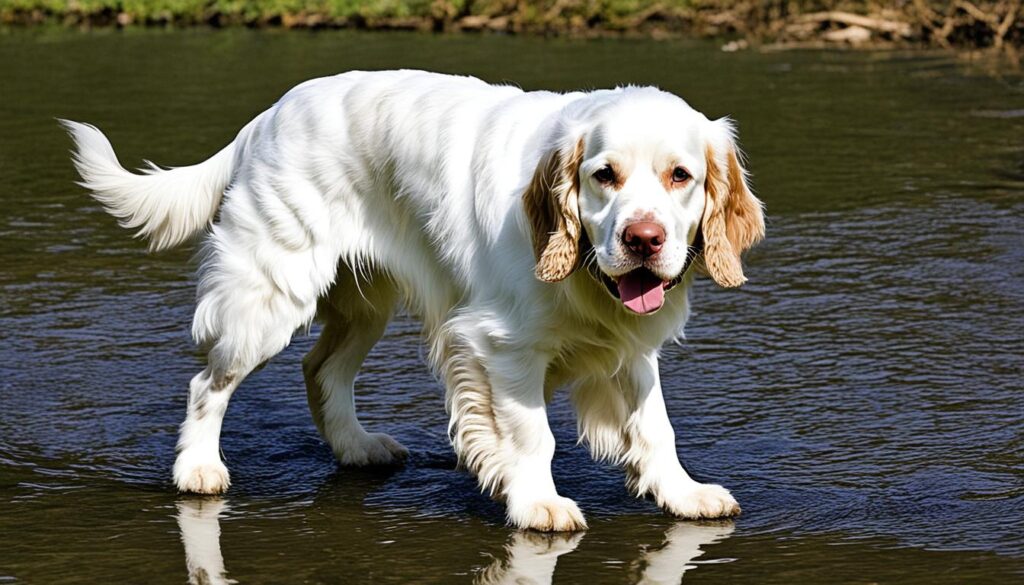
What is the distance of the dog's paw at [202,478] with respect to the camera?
521 cm

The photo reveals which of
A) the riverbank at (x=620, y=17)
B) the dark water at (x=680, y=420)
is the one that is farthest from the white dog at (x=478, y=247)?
the riverbank at (x=620, y=17)

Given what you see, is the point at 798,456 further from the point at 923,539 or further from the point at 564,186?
the point at 564,186

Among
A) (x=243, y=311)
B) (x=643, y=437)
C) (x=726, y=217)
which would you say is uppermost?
(x=726, y=217)

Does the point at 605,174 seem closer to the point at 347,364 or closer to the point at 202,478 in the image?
the point at 347,364

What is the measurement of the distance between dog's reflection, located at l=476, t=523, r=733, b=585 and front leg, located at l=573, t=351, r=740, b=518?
101 mm

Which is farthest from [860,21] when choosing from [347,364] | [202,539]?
[202,539]

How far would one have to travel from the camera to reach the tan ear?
473 centimetres

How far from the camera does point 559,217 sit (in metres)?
4.68

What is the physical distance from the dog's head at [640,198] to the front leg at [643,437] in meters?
0.48

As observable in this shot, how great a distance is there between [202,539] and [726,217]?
1.89 m

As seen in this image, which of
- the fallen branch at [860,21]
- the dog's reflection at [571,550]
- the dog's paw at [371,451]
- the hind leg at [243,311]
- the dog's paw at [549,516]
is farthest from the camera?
the fallen branch at [860,21]

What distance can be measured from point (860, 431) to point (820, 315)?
172 centimetres

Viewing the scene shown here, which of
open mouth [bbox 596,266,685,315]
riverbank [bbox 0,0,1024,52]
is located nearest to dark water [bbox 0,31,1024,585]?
open mouth [bbox 596,266,685,315]

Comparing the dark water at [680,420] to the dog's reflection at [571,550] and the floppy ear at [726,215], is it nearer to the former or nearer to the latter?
the dog's reflection at [571,550]
